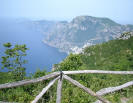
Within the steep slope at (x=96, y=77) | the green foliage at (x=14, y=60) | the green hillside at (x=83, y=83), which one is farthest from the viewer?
the green foliage at (x=14, y=60)

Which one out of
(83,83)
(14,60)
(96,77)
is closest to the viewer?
(83,83)

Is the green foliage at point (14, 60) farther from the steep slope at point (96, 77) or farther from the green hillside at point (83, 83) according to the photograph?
the steep slope at point (96, 77)

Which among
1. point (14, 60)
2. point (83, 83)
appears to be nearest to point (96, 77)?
point (83, 83)

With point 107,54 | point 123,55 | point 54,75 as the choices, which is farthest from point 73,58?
point 107,54

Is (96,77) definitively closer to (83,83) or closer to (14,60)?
(83,83)

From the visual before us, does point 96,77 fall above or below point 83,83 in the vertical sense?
below

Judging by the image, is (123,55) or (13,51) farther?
(123,55)

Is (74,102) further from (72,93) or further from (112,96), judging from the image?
(112,96)

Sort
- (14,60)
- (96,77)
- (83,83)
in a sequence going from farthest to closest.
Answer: (14,60) < (96,77) < (83,83)

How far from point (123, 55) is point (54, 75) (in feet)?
209

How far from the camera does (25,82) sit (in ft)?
10.6

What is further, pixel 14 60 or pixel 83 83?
pixel 14 60

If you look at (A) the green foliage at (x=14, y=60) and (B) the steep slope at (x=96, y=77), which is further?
(A) the green foliage at (x=14, y=60)

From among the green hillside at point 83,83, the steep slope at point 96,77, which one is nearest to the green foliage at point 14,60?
the green hillside at point 83,83
